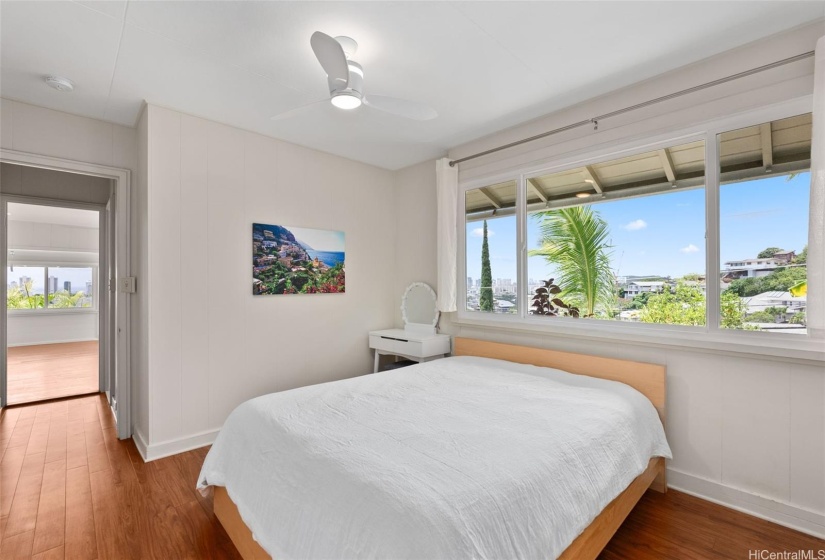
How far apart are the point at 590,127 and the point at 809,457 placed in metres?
2.25

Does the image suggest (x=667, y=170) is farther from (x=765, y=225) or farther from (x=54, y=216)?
(x=54, y=216)

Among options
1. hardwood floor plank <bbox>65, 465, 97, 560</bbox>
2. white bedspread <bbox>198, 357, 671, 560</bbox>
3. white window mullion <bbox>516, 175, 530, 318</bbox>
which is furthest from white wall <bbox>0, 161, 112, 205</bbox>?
white window mullion <bbox>516, 175, 530, 318</bbox>

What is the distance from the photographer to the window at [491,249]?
3350 mm

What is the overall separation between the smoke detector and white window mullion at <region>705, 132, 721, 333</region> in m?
3.95

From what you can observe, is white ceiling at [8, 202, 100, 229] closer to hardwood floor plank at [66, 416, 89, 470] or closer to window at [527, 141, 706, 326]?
hardwood floor plank at [66, 416, 89, 470]

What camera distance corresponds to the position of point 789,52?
6.40 ft

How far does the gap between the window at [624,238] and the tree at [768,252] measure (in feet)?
0.86

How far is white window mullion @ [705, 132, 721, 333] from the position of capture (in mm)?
2215

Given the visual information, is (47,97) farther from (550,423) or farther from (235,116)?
(550,423)

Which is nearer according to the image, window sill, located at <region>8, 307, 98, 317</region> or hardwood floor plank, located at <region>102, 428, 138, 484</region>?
hardwood floor plank, located at <region>102, 428, 138, 484</region>

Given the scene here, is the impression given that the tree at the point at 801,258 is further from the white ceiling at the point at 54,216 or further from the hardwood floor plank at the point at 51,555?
the white ceiling at the point at 54,216

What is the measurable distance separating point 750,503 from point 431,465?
1.98 metres

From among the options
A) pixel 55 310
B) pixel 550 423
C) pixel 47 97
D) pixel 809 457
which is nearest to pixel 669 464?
pixel 809 457

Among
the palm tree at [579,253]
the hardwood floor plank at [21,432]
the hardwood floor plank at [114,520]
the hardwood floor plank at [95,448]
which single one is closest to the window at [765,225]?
the palm tree at [579,253]
